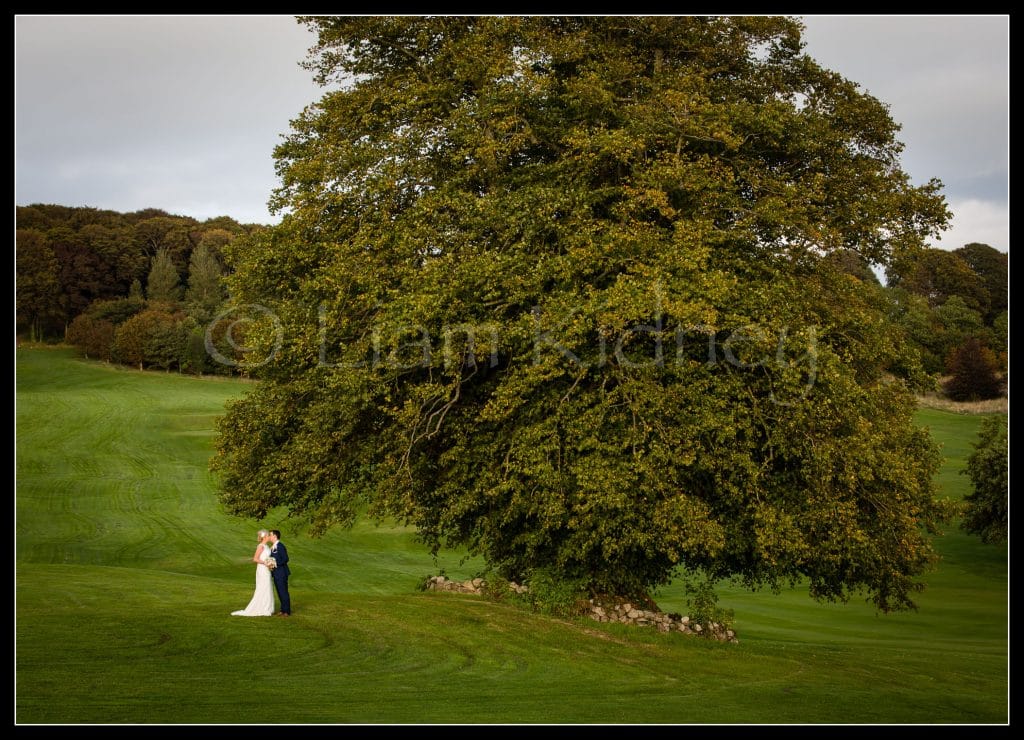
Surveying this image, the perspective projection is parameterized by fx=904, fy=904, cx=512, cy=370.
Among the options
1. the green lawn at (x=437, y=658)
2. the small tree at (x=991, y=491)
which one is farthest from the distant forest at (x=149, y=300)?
the green lawn at (x=437, y=658)

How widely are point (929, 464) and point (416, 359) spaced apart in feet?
51.5

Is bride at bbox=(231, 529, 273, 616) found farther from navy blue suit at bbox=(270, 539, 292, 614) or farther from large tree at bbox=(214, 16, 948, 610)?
large tree at bbox=(214, 16, 948, 610)

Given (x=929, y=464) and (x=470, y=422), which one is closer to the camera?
(x=470, y=422)

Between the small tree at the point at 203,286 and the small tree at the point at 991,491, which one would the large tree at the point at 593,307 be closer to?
the small tree at the point at 991,491

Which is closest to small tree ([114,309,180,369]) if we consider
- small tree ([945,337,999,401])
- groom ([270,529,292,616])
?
small tree ([945,337,999,401])

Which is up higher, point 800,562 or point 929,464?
point 929,464

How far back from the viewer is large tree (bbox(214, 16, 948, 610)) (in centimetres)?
2145

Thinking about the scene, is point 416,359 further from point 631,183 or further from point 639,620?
point 639,620

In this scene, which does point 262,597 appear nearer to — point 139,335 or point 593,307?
point 593,307

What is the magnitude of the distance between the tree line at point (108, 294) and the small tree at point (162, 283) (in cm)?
12

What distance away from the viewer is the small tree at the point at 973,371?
85.5 metres

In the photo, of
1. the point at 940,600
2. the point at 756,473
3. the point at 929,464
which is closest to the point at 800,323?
the point at 756,473
